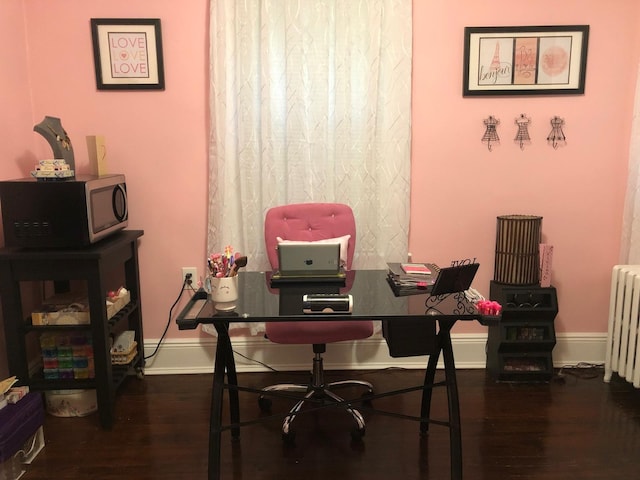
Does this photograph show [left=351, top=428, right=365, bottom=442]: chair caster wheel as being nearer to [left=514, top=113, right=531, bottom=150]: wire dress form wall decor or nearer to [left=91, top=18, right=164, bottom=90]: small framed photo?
[left=514, top=113, right=531, bottom=150]: wire dress form wall decor

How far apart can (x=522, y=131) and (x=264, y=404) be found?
2.03 meters

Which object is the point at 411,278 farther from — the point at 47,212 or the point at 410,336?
the point at 47,212

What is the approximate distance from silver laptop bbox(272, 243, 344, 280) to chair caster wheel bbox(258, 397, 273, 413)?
0.84 meters

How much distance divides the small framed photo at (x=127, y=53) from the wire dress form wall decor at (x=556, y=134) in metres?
2.16

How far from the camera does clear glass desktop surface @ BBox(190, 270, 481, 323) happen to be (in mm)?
1723

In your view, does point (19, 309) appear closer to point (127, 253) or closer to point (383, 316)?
point (127, 253)

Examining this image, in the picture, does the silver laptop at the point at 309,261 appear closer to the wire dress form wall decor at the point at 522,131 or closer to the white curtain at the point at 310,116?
the white curtain at the point at 310,116

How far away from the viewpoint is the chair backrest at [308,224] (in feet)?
8.23

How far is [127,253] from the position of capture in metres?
2.75


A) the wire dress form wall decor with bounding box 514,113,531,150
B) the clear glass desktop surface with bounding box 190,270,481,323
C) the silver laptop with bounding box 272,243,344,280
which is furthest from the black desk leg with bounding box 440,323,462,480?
the wire dress form wall decor with bounding box 514,113,531,150

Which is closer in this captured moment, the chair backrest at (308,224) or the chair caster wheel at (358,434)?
the chair caster wheel at (358,434)

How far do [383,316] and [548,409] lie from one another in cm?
144

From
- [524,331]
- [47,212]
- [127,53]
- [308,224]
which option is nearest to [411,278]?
[308,224]

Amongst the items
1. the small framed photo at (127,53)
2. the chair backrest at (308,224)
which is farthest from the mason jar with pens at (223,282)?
the small framed photo at (127,53)
